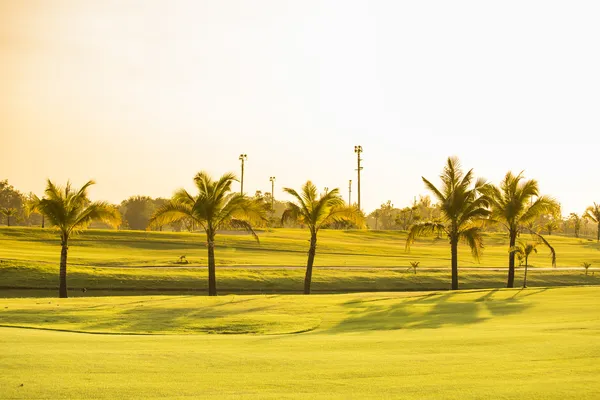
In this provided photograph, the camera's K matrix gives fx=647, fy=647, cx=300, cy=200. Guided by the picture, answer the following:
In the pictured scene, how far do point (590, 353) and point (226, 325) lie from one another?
10.8 meters

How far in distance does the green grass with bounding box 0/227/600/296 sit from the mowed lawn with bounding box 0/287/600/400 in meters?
16.1

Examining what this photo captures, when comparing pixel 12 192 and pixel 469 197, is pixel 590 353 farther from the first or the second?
pixel 12 192

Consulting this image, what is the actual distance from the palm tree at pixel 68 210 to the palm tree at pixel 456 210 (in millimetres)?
18234

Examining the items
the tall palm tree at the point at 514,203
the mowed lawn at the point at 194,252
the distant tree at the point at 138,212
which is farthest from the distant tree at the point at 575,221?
the tall palm tree at the point at 514,203

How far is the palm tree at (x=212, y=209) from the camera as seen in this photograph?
3550 centimetres

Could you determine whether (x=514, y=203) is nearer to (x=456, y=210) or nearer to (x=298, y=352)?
(x=456, y=210)

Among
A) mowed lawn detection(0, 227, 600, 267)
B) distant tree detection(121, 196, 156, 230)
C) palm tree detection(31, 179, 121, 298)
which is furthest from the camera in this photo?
distant tree detection(121, 196, 156, 230)

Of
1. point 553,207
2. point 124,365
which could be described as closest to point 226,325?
point 124,365

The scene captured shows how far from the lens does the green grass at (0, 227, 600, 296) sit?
40.2m

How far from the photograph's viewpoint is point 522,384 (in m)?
10.2

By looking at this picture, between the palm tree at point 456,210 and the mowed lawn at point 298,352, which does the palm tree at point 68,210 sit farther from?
the palm tree at point 456,210

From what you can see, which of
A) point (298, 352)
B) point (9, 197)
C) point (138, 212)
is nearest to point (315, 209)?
point (298, 352)

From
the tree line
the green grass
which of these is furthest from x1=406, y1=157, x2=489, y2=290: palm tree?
the green grass

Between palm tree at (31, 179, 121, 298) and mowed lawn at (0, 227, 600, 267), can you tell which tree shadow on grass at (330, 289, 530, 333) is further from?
mowed lawn at (0, 227, 600, 267)
